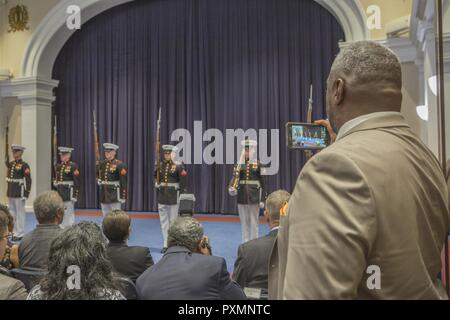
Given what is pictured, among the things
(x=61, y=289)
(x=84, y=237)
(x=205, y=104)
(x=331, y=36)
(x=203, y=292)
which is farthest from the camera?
(x=205, y=104)

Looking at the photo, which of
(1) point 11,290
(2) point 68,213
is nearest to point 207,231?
(2) point 68,213

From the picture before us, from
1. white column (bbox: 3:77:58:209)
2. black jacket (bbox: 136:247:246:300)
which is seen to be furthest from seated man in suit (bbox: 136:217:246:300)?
white column (bbox: 3:77:58:209)

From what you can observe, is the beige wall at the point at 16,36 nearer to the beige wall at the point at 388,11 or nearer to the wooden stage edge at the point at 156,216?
the wooden stage edge at the point at 156,216

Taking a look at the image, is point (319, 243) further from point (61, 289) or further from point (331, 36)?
point (331, 36)

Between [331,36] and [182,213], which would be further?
[331,36]

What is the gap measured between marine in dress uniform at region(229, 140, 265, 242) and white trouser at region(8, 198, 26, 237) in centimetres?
301

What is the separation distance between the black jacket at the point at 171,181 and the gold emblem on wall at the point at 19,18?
4886 mm

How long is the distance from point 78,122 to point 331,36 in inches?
207

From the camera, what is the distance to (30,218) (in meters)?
8.44

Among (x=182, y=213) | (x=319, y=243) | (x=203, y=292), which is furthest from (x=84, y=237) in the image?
(x=182, y=213)

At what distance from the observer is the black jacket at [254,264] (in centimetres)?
222

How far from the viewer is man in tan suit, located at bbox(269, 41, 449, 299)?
0.71m

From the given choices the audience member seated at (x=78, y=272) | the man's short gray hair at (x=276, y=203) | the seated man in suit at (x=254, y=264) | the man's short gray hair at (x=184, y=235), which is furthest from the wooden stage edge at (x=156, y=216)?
the audience member seated at (x=78, y=272)

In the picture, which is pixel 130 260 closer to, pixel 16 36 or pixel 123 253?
pixel 123 253
